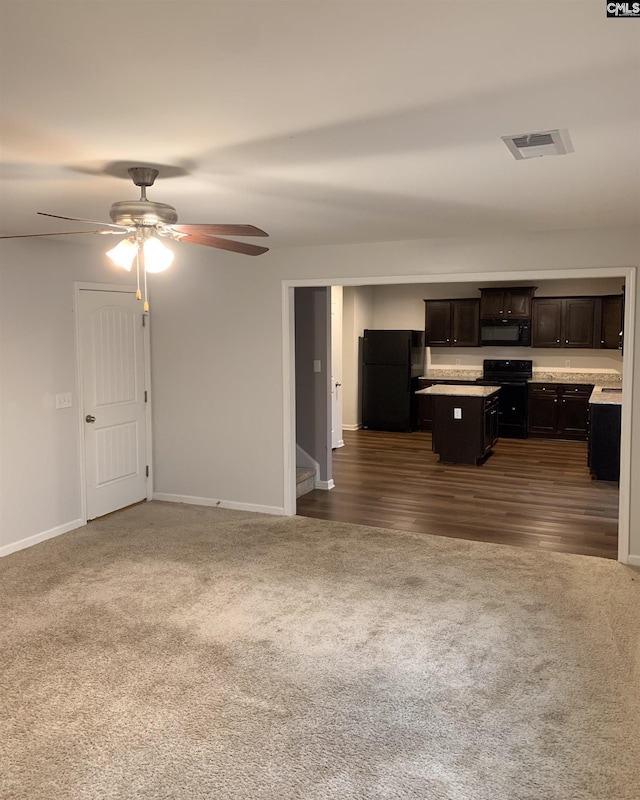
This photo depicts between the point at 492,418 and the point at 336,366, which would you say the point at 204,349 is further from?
the point at 492,418

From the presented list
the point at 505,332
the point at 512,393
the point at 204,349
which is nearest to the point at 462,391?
the point at 512,393

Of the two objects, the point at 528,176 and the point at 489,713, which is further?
the point at 528,176

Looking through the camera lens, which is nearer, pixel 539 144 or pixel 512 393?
pixel 539 144

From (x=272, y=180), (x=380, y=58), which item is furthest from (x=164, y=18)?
(x=272, y=180)

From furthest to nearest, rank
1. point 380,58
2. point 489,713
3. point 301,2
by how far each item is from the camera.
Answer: point 489,713
point 380,58
point 301,2

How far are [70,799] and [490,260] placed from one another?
4.23m

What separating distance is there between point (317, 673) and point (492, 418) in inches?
232

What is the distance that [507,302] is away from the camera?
9.61 meters

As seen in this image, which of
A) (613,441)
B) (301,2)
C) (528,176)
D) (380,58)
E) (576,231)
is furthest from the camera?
(613,441)

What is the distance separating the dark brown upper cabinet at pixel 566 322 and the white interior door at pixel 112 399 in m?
6.02

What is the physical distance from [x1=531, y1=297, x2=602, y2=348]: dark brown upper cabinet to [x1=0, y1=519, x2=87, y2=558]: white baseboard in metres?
6.97

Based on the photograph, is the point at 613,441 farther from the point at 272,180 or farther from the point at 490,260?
the point at 272,180

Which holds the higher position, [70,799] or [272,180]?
[272,180]

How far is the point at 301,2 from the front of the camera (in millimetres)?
1460
